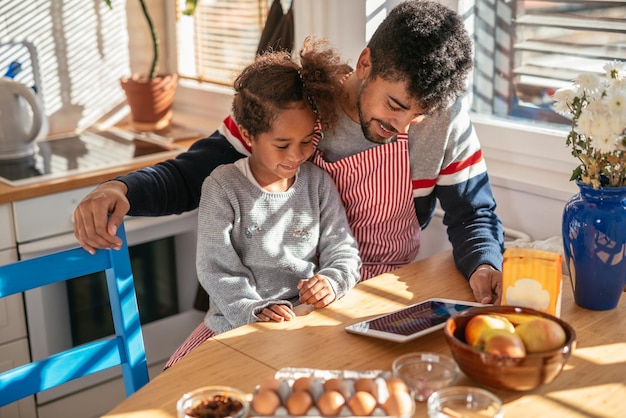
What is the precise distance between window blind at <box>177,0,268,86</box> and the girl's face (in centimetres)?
118

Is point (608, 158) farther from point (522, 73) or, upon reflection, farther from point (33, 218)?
point (33, 218)

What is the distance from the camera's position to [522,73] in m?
2.19

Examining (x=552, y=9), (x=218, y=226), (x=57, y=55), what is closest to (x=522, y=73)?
(x=552, y=9)

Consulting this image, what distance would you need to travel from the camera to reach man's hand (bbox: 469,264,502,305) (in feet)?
5.05

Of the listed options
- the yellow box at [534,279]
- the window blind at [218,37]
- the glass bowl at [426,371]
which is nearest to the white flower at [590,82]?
the yellow box at [534,279]

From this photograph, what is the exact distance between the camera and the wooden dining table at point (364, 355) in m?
1.17

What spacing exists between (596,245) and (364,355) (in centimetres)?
45

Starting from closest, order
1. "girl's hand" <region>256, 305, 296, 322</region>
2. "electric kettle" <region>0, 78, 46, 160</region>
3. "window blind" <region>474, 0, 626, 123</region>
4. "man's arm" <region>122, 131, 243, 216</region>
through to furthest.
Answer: "girl's hand" <region>256, 305, 296, 322</region>, "man's arm" <region>122, 131, 243, 216</region>, "window blind" <region>474, 0, 626, 123</region>, "electric kettle" <region>0, 78, 46, 160</region>

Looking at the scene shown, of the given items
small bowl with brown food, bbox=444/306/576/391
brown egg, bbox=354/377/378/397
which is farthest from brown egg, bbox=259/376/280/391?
small bowl with brown food, bbox=444/306/576/391

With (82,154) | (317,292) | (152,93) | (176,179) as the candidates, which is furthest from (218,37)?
(317,292)

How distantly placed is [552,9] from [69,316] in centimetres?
153

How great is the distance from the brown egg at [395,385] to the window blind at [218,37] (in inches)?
73.7

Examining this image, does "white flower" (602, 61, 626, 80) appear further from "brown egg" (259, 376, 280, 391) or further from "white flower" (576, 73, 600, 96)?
"brown egg" (259, 376, 280, 391)

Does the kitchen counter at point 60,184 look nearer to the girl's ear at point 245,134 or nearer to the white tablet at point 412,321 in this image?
the girl's ear at point 245,134
